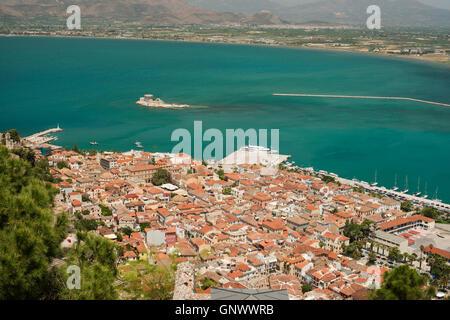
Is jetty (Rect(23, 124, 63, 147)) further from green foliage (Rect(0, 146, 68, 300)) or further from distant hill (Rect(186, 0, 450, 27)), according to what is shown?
distant hill (Rect(186, 0, 450, 27))

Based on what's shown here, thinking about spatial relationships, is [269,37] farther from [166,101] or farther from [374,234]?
[374,234]

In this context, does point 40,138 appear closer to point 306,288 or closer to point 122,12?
point 306,288

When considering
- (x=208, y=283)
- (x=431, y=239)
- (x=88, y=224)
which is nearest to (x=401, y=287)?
(x=208, y=283)

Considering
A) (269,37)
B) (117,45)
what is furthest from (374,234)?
(269,37)

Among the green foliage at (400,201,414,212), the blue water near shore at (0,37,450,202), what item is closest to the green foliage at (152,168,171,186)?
the blue water near shore at (0,37,450,202)

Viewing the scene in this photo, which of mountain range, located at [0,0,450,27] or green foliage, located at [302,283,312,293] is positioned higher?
mountain range, located at [0,0,450,27]

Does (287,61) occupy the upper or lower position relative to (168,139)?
upper
